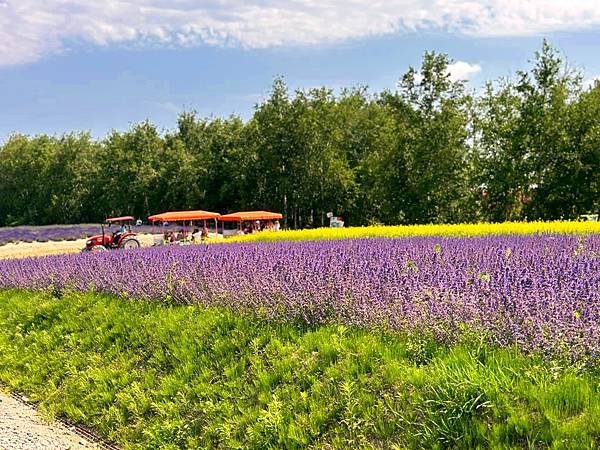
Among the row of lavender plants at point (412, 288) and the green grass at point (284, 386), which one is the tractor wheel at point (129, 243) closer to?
the row of lavender plants at point (412, 288)

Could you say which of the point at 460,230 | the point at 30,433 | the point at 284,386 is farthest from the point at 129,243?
the point at 284,386

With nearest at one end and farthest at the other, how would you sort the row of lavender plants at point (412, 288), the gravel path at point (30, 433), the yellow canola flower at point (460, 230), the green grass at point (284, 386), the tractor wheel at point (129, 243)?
the green grass at point (284, 386)
the row of lavender plants at point (412, 288)
the gravel path at point (30, 433)
the yellow canola flower at point (460, 230)
the tractor wheel at point (129, 243)

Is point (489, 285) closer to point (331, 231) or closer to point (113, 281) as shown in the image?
point (113, 281)

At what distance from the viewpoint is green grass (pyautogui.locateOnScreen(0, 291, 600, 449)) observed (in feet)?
10.2

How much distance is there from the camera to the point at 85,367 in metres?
6.70

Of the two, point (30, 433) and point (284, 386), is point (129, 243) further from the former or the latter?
point (284, 386)

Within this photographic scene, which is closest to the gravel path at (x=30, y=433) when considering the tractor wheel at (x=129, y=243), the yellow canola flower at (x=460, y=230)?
the yellow canola flower at (x=460, y=230)

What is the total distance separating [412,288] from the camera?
4.85m

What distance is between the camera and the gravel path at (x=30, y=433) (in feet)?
17.1

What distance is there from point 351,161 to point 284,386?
37.3 meters

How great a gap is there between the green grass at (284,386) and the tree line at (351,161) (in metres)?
21.5

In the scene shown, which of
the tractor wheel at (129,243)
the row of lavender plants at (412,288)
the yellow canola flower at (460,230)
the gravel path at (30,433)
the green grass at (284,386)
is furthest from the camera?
the tractor wheel at (129,243)

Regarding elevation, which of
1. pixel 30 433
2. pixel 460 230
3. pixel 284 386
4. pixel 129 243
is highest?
pixel 460 230

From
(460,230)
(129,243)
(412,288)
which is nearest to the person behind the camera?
(412,288)
